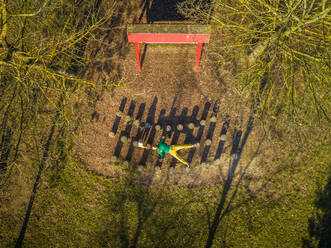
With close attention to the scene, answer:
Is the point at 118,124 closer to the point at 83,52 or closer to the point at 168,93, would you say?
the point at 168,93

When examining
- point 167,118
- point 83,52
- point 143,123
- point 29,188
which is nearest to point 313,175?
point 167,118

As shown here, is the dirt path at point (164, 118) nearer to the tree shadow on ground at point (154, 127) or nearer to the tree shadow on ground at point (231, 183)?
the tree shadow on ground at point (154, 127)

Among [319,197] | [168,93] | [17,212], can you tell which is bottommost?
[17,212]

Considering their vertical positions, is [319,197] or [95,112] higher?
[95,112]

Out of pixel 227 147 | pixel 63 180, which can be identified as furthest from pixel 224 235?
pixel 63 180

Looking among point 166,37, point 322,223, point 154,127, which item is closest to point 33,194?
point 154,127

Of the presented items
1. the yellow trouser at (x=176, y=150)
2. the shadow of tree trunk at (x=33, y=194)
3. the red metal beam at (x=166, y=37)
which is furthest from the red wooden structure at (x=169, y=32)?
the shadow of tree trunk at (x=33, y=194)

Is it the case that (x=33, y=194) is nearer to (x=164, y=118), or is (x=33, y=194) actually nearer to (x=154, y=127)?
(x=154, y=127)
